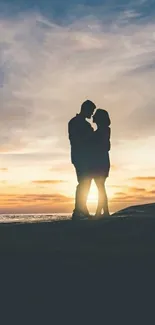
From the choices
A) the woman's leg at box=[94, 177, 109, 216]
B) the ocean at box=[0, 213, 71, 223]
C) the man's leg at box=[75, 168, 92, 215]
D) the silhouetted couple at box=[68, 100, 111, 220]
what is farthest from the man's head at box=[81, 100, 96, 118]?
the ocean at box=[0, 213, 71, 223]

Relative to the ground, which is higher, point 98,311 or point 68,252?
point 68,252

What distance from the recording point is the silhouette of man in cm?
1448

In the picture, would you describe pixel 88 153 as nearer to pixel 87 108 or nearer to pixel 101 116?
pixel 101 116

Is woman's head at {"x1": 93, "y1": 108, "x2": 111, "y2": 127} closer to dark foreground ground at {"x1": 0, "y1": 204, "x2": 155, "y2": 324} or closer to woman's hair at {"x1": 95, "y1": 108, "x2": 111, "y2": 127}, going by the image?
woman's hair at {"x1": 95, "y1": 108, "x2": 111, "y2": 127}

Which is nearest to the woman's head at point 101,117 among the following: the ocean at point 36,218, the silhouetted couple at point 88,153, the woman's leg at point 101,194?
the silhouetted couple at point 88,153

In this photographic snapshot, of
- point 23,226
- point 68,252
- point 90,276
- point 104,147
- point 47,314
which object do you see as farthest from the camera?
point 104,147

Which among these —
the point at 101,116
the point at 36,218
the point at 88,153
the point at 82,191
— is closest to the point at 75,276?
the point at 82,191

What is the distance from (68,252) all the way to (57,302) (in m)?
1.81

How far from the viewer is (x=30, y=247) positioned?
10.7 metres

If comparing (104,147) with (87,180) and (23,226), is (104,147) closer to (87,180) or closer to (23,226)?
(87,180)

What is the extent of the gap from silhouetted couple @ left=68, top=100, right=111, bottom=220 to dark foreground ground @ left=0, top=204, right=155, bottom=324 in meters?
3.38

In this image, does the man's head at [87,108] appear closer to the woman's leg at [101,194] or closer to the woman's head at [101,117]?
the woman's head at [101,117]

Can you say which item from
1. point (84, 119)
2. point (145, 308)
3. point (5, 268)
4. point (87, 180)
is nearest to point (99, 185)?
point (87, 180)

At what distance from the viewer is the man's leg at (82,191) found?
590 inches
